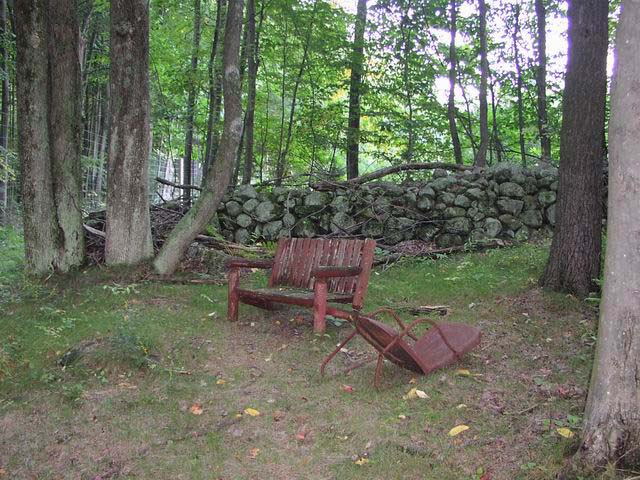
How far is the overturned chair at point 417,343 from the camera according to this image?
11.0ft

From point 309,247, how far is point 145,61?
289 cm

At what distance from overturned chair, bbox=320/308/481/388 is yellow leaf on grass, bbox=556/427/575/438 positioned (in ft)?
3.34

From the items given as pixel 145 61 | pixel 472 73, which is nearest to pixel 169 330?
pixel 145 61

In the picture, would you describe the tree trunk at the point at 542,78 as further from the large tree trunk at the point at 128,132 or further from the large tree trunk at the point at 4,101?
the large tree trunk at the point at 4,101

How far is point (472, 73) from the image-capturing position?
11.7 m

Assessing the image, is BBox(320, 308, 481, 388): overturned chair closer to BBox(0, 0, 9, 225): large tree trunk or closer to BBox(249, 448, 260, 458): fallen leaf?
BBox(249, 448, 260, 458): fallen leaf

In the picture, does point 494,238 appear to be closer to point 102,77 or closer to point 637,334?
point 637,334

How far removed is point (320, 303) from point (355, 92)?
7.94 m

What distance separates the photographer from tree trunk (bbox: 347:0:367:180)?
10.8 metres

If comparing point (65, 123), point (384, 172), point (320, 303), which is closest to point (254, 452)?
point (320, 303)

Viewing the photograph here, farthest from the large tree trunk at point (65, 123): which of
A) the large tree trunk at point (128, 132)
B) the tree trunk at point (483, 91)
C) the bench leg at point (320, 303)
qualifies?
the tree trunk at point (483, 91)

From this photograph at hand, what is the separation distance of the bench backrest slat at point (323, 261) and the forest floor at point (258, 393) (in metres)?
0.39

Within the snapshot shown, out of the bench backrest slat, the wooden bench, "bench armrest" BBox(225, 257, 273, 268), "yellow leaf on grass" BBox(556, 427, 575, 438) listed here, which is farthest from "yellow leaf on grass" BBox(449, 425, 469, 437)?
"bench armrest" BBox(225, 257, 273, 268)

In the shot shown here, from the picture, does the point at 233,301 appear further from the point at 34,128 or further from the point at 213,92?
the point at 213,92
